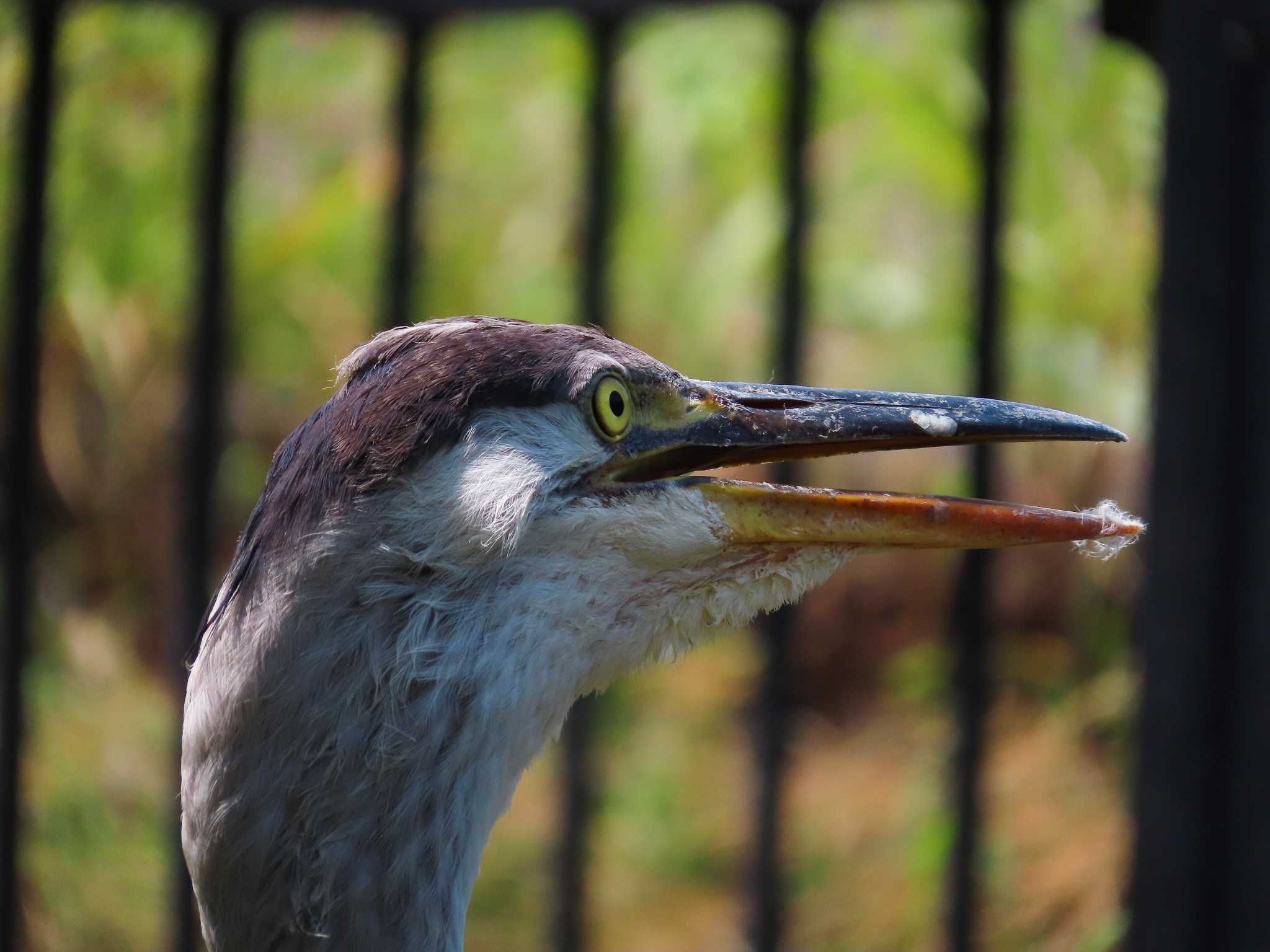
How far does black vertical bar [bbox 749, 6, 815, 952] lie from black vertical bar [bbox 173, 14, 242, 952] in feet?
3.59

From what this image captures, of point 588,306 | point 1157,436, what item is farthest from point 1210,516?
point 588,306

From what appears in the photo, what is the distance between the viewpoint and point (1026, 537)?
1.52m

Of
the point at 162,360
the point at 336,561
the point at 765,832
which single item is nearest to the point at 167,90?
the point at 162,360

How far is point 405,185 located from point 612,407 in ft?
3.91

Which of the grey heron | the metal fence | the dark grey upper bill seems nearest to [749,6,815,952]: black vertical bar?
the metal fence

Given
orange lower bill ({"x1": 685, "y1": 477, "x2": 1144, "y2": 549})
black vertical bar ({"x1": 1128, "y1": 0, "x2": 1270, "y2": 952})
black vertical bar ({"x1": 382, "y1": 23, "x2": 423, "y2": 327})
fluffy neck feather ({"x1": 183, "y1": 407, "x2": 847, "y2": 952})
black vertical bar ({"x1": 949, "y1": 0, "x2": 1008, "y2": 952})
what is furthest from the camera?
black vertical bar ({"x1": 382, "y1": 23, "x2": 423, "y2": 327})

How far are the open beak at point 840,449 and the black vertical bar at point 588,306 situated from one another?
2.95ft

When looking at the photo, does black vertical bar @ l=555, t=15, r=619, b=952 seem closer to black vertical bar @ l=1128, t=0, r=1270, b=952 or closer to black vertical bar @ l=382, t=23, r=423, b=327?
black vertical bar @ l=382, t=23, r=423, b=327

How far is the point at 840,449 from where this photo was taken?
5.41 feet

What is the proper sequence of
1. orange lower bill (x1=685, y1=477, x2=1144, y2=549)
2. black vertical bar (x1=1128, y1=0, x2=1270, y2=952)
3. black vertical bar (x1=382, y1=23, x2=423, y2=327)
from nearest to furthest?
orange lower bill (x1=685, y1=477, x2=1144, y2=549)
black vertical bar (x1=1128, y1=0, x2=1270, y2=952)
black vertical bar (x1=382, y1=23, x2=423, y2=327)

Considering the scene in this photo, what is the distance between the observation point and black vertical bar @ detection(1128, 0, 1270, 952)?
2174 mm

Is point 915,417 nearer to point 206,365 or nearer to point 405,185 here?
point 405,185

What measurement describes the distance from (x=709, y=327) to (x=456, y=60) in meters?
1.52

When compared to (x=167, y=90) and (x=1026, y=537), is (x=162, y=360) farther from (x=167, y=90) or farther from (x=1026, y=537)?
(x=1026, y=537)
